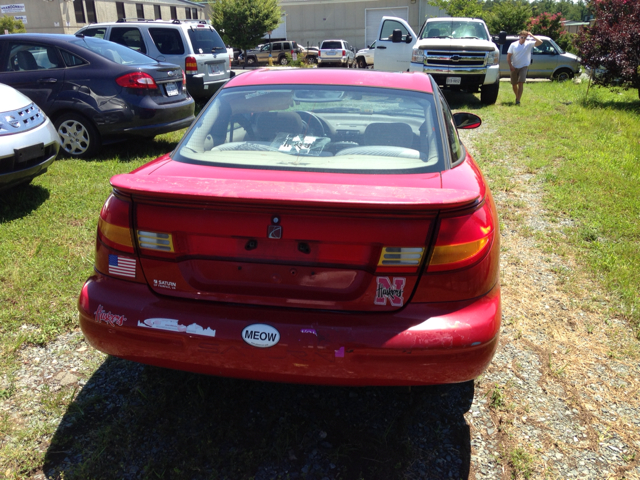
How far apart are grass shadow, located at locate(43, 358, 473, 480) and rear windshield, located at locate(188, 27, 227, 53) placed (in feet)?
31.0

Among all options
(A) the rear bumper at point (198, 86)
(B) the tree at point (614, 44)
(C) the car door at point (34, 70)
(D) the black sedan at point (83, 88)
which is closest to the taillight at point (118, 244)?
(D) the black sedan at point (83, 88)

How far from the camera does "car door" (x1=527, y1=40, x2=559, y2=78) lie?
20.7 m

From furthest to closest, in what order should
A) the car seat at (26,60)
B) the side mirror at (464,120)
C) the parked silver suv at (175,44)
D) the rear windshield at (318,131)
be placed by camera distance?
the parked silver suv at (175,44), the car seat at (26,60), the side mirror at (464,120), the rear windshield at (318,131)

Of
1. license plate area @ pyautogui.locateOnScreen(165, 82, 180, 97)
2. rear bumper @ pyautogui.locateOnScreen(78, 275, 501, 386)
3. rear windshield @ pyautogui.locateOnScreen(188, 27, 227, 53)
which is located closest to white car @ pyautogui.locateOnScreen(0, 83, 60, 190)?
license plate area @ pyautogui.locateOnScreen(165, 82, 180, 97)

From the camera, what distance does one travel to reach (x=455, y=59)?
1248 centimetres

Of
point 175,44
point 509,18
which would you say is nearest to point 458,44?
point 175,44

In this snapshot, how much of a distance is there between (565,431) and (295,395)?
1.36 m

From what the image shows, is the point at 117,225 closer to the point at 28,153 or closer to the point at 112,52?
the point at 28,153

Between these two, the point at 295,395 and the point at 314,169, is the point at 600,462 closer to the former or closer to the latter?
the point at 295,395

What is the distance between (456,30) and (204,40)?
6727mm

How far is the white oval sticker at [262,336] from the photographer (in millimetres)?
2049

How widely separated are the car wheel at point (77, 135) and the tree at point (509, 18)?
108ft

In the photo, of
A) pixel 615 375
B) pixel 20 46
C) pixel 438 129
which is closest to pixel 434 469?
pixel 615 375

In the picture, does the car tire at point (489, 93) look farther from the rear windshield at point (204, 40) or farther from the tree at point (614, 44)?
the rear windshield at point (204, 40)
